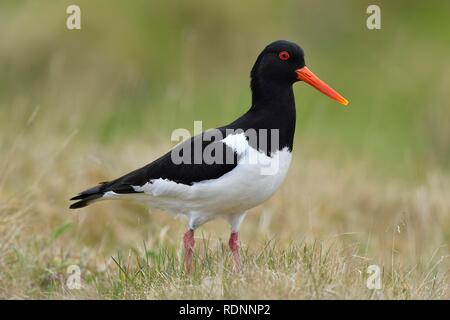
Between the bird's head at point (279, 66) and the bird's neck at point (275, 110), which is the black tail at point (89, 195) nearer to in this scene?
the bird's neck at point (275, 110)

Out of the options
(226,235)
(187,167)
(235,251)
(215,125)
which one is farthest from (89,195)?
(215,125)

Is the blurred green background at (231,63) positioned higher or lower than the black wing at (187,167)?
higher

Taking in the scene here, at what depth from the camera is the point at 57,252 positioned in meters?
8.77

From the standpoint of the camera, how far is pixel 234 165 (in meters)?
7.25

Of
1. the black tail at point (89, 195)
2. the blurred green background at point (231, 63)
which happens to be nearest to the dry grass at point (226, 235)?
the black tail at point (89, 195)

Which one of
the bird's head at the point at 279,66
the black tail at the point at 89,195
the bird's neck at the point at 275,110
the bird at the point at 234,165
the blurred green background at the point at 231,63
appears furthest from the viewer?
the blurred green background at the point at 231,63

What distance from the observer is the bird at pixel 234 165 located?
23.8ft

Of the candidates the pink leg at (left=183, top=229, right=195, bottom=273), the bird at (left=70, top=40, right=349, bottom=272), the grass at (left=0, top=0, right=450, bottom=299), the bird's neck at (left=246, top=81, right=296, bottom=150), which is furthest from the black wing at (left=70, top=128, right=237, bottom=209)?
the grass at (left=0, top=0, right=450, bottom=299)

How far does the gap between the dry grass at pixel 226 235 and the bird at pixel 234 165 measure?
0.32 meters

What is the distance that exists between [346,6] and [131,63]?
4420 mm

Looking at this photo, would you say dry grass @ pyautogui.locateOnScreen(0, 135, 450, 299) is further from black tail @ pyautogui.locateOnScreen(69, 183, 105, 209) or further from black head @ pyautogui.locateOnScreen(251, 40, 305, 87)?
black head @ pyautogui.locateOnScreen(251, 40, 305, 87)

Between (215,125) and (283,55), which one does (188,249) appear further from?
(215,125)

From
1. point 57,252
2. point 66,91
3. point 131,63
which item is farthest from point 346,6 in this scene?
point 57,252

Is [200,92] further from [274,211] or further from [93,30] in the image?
[274,211]
